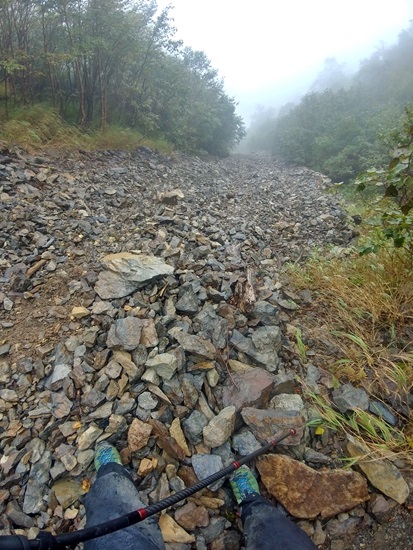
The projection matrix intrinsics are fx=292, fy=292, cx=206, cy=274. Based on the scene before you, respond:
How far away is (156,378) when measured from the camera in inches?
81.7

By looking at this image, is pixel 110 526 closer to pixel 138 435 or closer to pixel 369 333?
pixel 138 435

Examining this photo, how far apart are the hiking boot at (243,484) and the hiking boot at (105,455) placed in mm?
686

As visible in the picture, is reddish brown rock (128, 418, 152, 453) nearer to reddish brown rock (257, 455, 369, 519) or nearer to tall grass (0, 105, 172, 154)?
reddish brown rock (257, 455, 369, 519)

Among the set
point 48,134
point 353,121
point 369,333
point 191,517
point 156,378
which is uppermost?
point 353,121

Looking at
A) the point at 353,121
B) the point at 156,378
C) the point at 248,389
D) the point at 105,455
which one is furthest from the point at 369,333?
the point at 353,121

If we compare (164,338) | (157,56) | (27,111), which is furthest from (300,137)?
(164,338)

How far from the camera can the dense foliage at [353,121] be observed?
13.7 m

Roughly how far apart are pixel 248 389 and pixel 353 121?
1923cm

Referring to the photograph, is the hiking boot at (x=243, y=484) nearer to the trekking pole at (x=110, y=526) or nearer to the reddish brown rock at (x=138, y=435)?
the trekking pole at (x=110, y=526)

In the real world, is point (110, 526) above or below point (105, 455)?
above

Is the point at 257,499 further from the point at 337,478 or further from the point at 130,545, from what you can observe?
the point at 130,545

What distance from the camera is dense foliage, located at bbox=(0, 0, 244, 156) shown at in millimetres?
7699

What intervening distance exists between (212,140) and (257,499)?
1835 centimetres

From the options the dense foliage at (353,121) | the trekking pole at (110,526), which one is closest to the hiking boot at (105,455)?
the trekking pole at (110,526)
